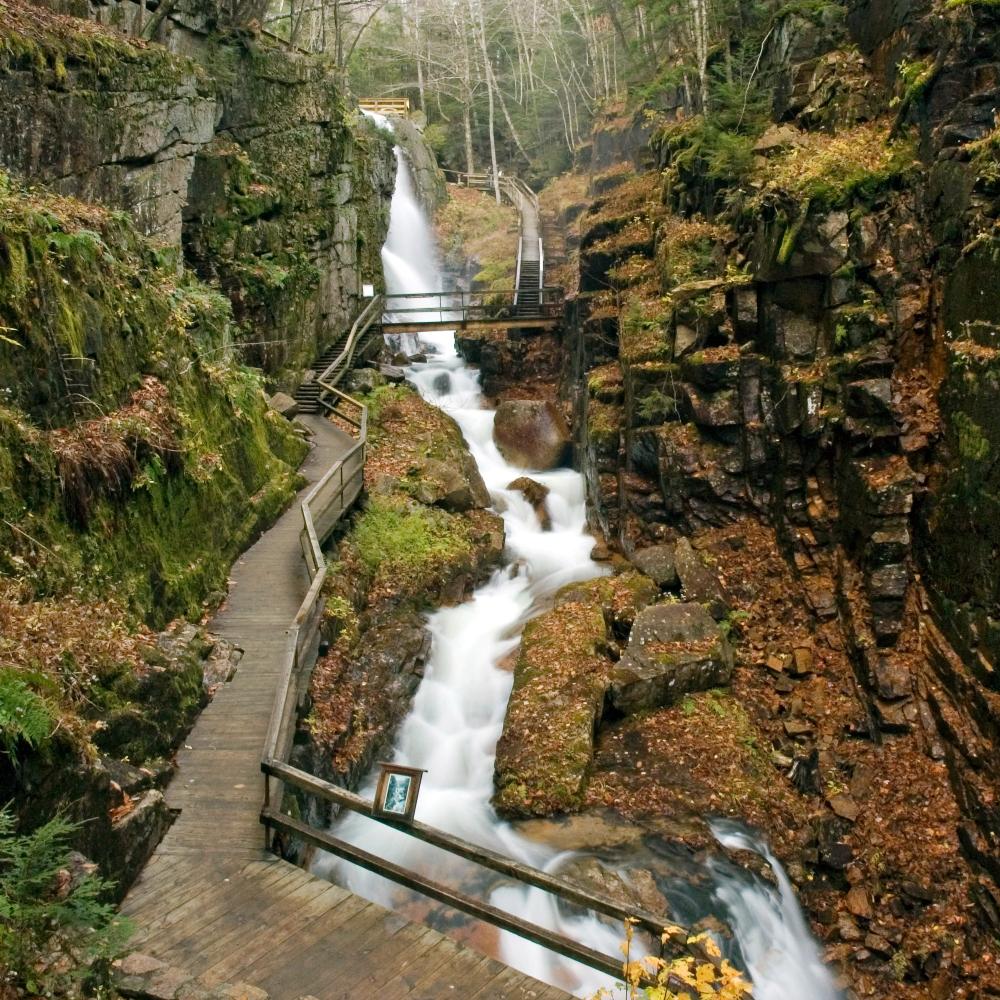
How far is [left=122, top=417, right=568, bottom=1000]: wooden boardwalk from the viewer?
5.49 metres

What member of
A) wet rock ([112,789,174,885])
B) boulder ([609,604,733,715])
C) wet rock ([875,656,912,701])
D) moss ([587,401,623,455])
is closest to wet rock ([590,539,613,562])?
moss ([587,401,623,455])

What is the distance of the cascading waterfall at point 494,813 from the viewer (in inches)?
339

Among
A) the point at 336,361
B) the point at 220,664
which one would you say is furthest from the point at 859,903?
the point at 336,361

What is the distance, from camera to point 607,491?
17500mm

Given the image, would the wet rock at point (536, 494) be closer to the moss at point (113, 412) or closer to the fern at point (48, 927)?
the moss at point (113, 412)

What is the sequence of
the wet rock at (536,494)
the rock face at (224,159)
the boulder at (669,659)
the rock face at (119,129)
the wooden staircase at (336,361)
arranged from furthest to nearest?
the wooden staircase at (336,361), the wet rock at (536,494), the rock face at (224,159), the rock face at (119,129), the boulder at (669,659)

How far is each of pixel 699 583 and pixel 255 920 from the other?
976 centimetres

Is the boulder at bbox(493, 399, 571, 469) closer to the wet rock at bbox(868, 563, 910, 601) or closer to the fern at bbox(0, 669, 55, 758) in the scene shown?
the wet rock at bbox(868, 563, 910, 601)

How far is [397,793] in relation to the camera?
616 centimetres

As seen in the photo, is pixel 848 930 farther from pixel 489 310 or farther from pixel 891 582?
pixel 489 310

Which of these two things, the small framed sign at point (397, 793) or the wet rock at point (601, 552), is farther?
the wet rock at point (601, 552)

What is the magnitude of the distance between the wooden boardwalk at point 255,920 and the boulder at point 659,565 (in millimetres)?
8338

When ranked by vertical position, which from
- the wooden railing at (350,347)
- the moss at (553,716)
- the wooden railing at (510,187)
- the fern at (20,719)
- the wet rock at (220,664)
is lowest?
the moss at (553,716)

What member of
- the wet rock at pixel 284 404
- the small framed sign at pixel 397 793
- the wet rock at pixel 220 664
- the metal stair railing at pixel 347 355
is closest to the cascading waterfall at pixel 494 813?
the wet rock at pixel 220 664
